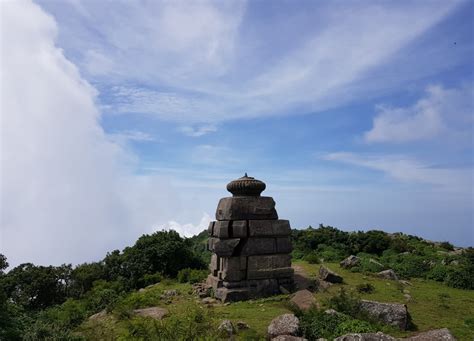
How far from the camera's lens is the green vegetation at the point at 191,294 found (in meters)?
7.86

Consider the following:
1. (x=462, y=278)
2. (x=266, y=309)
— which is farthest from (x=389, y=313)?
(x=462, y=278)

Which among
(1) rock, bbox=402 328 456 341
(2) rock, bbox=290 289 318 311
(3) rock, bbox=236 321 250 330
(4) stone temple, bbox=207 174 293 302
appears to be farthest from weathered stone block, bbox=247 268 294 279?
(1) rock, bbox=402 328 456 341

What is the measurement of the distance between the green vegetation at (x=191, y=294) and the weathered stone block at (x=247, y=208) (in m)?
2.62

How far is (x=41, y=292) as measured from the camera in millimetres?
14594

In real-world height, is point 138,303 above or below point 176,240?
below

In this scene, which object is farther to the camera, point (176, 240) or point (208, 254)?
point (208, 254)

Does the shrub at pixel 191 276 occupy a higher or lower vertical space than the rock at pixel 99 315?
higher

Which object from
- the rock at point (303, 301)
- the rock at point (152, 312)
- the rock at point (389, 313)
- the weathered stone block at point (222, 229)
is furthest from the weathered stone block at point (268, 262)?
the rock at point (389, 313)

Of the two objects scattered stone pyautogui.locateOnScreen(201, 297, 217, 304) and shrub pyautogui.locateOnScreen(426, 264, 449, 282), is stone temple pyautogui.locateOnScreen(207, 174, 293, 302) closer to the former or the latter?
scattered stone pyautogui.locateOnScreen(201, 297, 217, 304)

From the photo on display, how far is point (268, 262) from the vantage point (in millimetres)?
12180

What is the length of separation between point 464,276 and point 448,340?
23.8 feet

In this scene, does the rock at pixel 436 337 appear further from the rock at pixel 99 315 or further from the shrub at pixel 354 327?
the rock at pixel 99 315

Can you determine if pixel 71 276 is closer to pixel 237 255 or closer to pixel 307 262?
pixel 237 255

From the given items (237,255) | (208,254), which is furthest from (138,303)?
(208,254)
